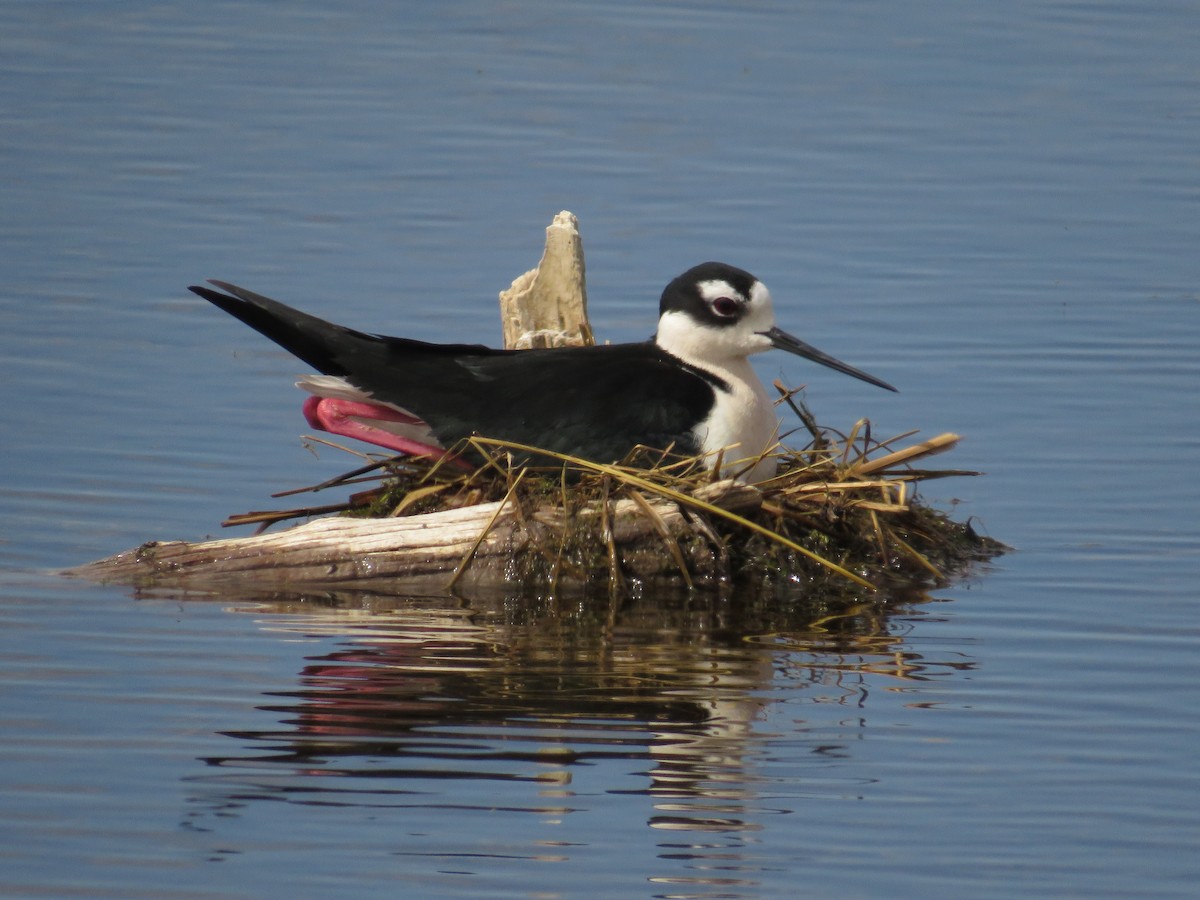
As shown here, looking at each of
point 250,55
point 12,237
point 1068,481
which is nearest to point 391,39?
point 250,55

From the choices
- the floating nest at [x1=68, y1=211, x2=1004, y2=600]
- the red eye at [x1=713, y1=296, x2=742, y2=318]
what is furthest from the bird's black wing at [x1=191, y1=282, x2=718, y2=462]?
the red eye at [x1=713, y1=296, x2=742, y2=318]

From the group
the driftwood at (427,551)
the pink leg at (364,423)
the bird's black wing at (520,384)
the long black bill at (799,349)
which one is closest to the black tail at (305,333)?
the bird's black wing at (520,384)

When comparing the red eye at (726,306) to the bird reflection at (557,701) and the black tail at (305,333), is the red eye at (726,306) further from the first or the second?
the black tail at (305,333)

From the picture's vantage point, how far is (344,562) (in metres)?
10.1

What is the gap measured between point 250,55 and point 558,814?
60.8ft

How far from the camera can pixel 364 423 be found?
420 inches

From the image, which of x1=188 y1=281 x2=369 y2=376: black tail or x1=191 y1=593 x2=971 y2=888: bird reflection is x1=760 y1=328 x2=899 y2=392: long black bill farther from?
x1=188 y1=281 x2=369 y2=376: black tail

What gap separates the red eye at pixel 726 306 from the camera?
10320 millimetres

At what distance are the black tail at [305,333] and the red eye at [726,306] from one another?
163cm

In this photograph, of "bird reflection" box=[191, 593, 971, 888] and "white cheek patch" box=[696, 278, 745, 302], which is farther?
"white cheek patch" box=[696, 278, 745, 302]

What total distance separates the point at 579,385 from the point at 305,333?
54.2 inches

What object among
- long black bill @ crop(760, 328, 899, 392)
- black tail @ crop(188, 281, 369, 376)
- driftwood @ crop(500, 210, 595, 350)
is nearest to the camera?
long black bill @ crop(760, 328, 899, 392)

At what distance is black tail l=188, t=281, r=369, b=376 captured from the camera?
10.6 meters

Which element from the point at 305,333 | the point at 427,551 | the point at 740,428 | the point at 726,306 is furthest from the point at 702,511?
the point at 305,333
